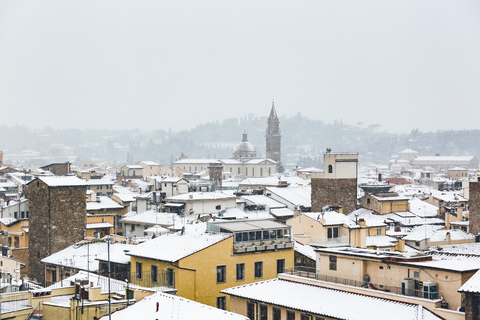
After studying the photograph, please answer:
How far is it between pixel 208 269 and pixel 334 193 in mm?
21452

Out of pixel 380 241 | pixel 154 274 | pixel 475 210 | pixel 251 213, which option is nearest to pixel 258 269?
pixel 154 274

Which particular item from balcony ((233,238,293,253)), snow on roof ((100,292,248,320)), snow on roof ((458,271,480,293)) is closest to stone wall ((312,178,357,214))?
balcony ((233,238,293,253))

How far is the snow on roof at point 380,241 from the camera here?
2850 cm

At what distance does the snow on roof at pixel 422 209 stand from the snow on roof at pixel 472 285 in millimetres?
28016

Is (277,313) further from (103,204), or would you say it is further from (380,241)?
(103,204)

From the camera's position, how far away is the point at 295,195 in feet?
150

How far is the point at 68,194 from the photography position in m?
30.4

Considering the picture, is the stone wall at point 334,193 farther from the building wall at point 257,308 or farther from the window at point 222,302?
the building wall at point 257,308

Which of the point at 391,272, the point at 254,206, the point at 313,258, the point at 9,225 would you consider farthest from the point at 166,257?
the point at 254,206

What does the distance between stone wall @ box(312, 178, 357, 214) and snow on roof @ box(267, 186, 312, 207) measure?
248 cm

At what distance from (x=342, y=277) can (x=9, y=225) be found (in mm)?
21911

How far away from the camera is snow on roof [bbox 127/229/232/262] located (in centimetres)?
2005

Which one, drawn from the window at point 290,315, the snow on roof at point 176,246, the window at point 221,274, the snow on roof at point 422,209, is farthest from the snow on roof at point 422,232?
the window at point 290,315

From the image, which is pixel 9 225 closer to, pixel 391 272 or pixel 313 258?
pixel 313 258
